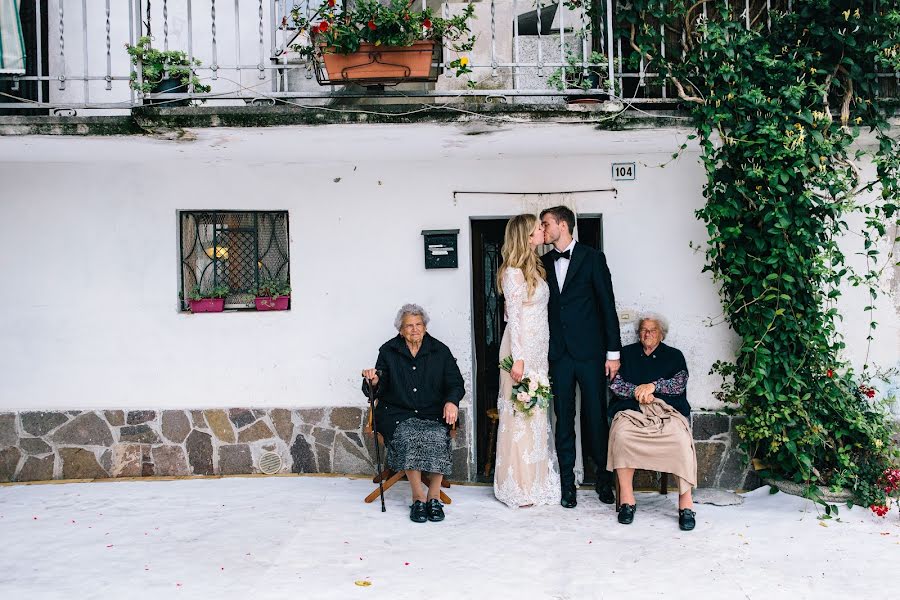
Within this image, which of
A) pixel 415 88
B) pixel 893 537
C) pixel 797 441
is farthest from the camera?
pixel 415 88

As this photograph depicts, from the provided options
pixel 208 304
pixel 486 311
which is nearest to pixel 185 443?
pixel 208 304

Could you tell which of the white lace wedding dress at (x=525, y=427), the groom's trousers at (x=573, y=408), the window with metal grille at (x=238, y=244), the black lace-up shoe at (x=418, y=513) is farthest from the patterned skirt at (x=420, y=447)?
the window with metal grille at (x=238, y=244)

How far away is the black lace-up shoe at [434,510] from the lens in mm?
5445

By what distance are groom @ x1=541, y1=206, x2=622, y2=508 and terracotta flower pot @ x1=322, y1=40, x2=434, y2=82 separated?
144 centimetres

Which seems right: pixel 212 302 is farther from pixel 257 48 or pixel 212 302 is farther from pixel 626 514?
pixel 626 514

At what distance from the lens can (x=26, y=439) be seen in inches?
251

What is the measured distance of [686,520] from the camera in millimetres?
5312

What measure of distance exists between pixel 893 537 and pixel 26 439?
619cm

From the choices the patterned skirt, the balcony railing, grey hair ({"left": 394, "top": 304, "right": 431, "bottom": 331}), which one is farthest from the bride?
the balcony railing

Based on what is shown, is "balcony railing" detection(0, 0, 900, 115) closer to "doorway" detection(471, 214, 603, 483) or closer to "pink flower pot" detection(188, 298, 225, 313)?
"doorway" detection(471, 214, 603, 483)

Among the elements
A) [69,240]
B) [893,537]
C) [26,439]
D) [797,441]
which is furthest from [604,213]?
[26,439]

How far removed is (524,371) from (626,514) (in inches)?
46.2

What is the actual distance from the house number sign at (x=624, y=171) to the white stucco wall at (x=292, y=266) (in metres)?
0.04

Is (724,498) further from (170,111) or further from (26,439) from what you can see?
(26,439)
